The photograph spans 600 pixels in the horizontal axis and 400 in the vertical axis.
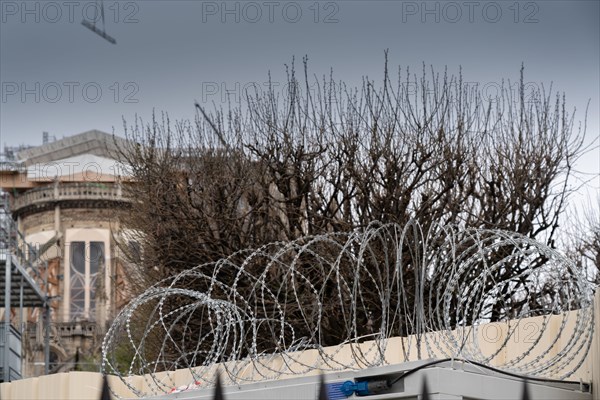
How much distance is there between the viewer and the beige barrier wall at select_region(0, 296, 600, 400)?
11.1 m

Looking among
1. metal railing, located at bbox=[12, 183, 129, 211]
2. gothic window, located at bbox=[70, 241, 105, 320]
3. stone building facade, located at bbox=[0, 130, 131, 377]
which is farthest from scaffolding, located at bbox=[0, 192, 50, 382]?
gothic window, located at bbox=[70, 241, 105, 320]

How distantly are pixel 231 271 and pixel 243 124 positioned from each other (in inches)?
136

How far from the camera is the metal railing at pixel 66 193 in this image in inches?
2480

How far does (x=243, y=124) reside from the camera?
25969mm

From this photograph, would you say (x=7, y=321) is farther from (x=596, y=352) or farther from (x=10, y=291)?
(x=596, y=352)

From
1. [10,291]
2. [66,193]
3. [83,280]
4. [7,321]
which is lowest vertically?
[7,321]

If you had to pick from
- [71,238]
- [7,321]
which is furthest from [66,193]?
[7,321]

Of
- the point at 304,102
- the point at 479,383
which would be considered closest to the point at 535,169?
the point at 304,102

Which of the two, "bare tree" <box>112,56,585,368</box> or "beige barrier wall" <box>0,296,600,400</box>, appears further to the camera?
"bare tree" <box>112,56,585,368</box>

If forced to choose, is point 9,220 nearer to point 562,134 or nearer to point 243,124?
point 243,124

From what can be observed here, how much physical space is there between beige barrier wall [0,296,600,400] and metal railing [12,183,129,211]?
43618 millimetres

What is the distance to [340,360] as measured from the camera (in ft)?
49.6

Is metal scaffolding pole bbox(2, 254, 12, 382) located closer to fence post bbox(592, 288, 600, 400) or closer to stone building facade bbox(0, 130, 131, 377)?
fence post bbox(592, 288, 600, 400)

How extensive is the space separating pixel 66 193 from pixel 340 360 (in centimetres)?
Result: 5022
